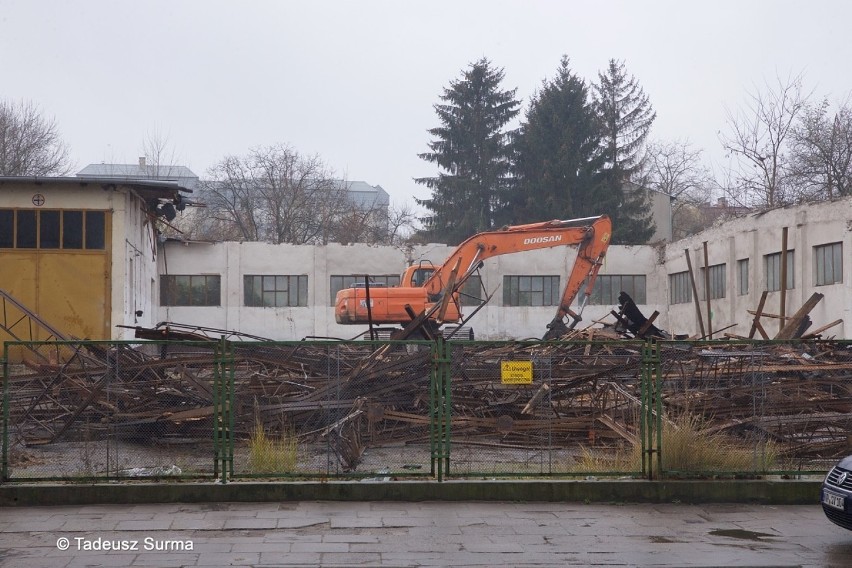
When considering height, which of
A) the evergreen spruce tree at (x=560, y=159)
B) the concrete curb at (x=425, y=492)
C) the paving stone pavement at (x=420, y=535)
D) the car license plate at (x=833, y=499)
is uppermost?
the evergreen spruce tree at (x=560, y=159)

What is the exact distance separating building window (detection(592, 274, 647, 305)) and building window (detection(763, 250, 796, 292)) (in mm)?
10754

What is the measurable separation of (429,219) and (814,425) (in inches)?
2062

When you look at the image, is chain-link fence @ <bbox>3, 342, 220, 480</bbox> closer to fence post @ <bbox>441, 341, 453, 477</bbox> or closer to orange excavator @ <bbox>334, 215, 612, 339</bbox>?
fence post @ <bbox>441, 341, 453, 477</bbox>

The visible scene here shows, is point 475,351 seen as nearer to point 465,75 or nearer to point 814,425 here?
point 814,425

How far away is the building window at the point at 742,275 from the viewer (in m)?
38.5

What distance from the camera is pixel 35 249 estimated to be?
29.4 metres

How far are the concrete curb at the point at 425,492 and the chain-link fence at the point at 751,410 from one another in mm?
293

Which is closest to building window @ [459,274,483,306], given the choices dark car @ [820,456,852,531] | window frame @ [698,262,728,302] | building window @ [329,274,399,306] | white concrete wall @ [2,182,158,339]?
building window @ [329,274,399,306]

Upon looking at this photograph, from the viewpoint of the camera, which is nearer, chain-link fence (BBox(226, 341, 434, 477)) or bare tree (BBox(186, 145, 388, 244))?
chain-link fence (BBox(226, 341, 434, 477))

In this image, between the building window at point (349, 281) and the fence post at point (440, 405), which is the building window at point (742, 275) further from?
the fence post at point (440, 405)

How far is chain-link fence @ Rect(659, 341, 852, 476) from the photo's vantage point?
12531 mm

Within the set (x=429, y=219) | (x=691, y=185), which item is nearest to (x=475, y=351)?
(x=429, y=219)

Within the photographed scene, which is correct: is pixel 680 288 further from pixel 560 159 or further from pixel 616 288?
pixel 560 159

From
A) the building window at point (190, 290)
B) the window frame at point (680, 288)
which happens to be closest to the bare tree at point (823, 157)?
the window frame at point (680, 288)
